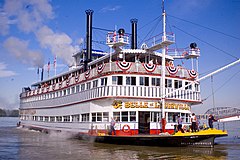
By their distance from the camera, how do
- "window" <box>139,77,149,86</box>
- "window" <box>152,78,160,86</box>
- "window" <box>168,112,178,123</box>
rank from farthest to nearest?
"window" <box>168,112,178,123</box> → "window" <box>152,78,160,86</box> → "window" <box>139,77,149,86</box>

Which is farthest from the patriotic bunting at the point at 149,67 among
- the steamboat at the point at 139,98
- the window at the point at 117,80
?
the window at the point at 117,80

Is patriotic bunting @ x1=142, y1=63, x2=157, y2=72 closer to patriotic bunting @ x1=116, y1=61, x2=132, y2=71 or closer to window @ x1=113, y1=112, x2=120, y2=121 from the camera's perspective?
patriotic bunting @ x1=116, y1=61, x2=132, y2=71

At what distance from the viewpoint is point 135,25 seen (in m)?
33.9

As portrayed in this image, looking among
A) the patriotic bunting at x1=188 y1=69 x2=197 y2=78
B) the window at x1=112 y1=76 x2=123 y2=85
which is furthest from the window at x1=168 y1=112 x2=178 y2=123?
the window at x1=112 y1=76 x2=123 y2=85

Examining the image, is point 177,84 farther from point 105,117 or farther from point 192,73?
point 105,117

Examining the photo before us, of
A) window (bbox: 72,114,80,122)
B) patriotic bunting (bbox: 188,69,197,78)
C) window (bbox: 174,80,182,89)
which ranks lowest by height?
window (bbox: 72,114,80,122)

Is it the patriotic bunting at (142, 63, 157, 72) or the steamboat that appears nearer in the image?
the steamboat

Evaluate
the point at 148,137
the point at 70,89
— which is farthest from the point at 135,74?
the point at 70,89

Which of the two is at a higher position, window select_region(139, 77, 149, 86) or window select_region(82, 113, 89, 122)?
window select_region(139, 77, 149, 86)

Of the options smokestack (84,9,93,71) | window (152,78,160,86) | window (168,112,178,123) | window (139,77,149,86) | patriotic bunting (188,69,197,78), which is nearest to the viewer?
window (139,77,149,86)

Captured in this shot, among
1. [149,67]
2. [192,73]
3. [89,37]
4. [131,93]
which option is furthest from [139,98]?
[89,37]

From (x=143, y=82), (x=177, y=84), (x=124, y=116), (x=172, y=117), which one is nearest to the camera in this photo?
(x=124, y=116)

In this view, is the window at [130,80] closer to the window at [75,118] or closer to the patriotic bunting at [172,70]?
the patriotic bunting at [172,70]

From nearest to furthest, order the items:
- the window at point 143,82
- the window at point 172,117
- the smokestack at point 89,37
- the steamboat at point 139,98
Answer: the steamboat at point 139,98 → the window at point 143,82 → the window at point 172,117 → the smokestack at point 89,37
